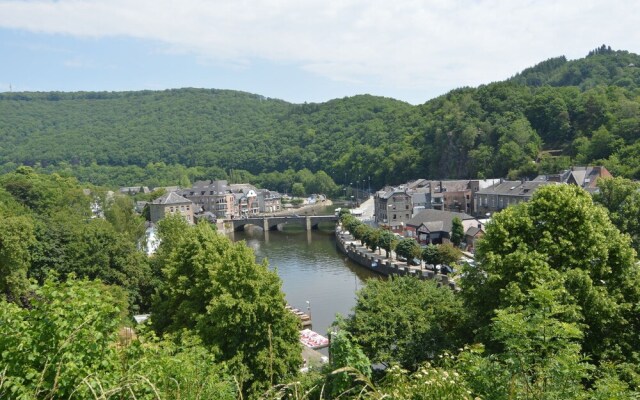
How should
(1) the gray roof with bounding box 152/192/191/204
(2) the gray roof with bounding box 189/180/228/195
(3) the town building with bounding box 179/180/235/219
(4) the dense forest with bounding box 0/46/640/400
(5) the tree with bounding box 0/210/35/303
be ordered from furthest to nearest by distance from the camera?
(2) the gray roof with bounding box 189/180/228/195, (3) the town building with bounding box 179/180/235/219, (1) the gray roof with bounding box 152/192/191/204, (5) the tree with bounding box 0/210/35/303, (4) the dense forest with bounding box 0/46/640/400

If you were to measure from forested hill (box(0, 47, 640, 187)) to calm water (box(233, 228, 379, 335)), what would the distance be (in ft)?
107

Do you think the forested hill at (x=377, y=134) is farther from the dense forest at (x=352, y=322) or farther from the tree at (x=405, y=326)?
the tree at (x=405, y=326)

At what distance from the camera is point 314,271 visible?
4216cm

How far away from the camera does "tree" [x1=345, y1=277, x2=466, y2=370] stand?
45.5 ft

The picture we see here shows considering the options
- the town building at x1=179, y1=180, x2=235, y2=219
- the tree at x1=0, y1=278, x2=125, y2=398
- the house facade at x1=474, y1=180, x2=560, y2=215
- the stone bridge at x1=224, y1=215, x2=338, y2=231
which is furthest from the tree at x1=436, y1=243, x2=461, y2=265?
the town building at x1=179, y1=180, x2=235, y2=219

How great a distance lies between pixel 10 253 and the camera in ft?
75.6

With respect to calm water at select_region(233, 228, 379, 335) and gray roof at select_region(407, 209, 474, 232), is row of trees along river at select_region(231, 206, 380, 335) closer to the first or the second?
calm water at select_region(233, 228, 379, 335)

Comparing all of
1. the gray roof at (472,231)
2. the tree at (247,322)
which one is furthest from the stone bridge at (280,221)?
the tree at (247,322)

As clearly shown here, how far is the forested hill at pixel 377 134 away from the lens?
77375 millimetres

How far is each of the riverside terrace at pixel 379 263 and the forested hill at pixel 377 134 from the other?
30.1 m

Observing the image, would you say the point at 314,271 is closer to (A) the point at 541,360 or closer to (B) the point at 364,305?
(B) the point at 364,305

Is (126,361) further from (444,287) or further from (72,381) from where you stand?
(444,287)

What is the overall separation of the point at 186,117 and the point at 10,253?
175 metres

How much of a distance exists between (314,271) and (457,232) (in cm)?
1258
